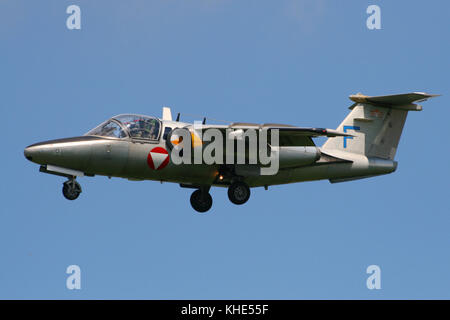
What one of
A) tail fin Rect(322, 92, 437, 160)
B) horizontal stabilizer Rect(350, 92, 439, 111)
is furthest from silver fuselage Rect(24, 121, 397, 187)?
horizontal stabilizer Rect(350, 92, 439, 111)

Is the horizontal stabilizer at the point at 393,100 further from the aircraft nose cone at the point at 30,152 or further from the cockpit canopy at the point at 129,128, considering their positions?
the aircraft nose cone at the point at 30,152

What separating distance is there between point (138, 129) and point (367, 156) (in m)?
8.01

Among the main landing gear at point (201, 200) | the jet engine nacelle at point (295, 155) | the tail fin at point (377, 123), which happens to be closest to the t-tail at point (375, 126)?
the tail fin at point (377, 123)

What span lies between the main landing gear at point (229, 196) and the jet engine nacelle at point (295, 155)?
138cm

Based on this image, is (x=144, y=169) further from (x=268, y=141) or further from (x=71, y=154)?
(x=268, y=141)

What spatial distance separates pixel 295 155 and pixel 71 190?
689 cm

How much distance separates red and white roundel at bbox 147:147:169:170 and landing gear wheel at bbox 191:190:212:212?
7.27 ft

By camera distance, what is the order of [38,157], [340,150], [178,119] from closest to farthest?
[38,157]
[178,119]
[340,150]

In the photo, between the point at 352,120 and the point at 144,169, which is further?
the point at 352,120

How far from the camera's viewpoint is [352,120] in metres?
28.4

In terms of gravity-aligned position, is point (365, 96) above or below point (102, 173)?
above

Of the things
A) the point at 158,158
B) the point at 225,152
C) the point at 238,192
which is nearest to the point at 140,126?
the point at 158,158

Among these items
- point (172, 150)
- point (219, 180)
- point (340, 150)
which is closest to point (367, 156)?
point (340, 150)

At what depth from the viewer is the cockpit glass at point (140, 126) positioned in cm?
2436
